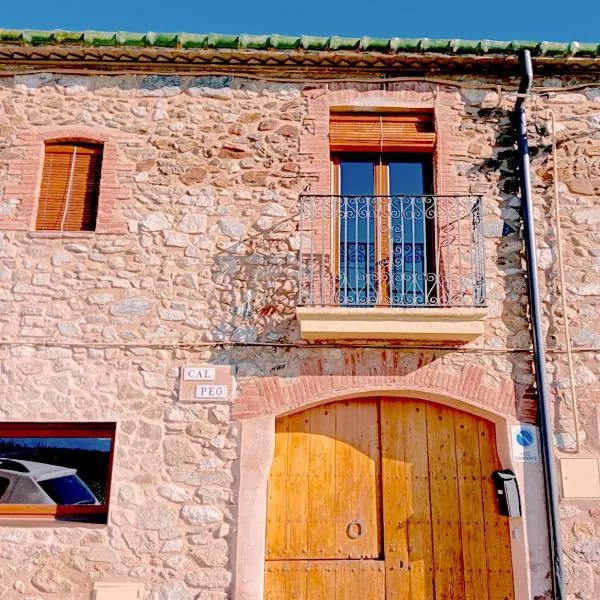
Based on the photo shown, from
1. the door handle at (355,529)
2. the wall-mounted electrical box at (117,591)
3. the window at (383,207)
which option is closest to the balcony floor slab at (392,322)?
the window at (383,207)

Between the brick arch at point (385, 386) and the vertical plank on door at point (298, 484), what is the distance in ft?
0.89

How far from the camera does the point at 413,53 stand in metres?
6.04

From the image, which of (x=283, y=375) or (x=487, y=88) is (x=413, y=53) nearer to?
(x=487, y=88)

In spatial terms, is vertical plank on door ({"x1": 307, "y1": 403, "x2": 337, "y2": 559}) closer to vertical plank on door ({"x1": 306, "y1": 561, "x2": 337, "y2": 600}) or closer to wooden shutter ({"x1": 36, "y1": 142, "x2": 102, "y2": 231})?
vertical plank on door ({"x1": 306, "y1": 561, "x2": 337, "y2": 600})

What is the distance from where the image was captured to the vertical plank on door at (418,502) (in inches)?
201

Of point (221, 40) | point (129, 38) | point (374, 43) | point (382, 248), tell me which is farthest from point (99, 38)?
point (382, 248)

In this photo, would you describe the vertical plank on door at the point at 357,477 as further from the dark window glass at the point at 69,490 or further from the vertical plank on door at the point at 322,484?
the dark window glass at the point at 69,490

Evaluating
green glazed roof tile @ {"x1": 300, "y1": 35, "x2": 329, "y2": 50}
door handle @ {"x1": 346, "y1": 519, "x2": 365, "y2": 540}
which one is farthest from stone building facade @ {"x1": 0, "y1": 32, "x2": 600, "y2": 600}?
door handle @ {"x1": 346, "y1": 519, "x2": 365, "y2": 540}

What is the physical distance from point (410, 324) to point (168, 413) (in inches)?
84.5

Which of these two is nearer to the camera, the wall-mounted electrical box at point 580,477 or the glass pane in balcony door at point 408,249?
the wall-mounted electrical box at point 580,477

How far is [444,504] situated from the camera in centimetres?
527

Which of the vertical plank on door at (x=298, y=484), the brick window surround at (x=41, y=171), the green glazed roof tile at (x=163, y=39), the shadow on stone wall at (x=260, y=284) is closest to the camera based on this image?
the vertical plank on door at (x=298, y=484)

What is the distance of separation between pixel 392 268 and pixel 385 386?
105cm

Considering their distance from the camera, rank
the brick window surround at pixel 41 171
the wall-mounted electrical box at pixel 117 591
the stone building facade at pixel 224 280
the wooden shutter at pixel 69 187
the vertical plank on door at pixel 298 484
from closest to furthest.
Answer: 1. the wall-mounted electrical box at pixel 117 591
2. the stone building facade at pixel 224 280
3. the vertical plank on door at pixel 298 484
4. the brick window surround at pixel 41 171
5. the wooden shutter at pixel 69 187
